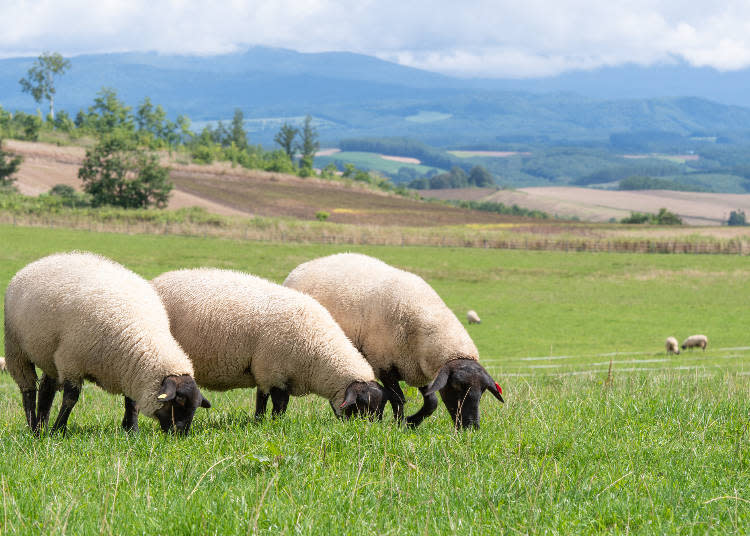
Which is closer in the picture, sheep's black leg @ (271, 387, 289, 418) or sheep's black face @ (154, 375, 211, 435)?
sheep's black face @ (154, 375, 211, 435)

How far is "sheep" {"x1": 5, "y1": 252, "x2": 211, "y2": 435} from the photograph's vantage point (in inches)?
328

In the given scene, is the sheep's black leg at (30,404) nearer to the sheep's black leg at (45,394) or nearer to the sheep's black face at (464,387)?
the sheep's black leg at (45,394)

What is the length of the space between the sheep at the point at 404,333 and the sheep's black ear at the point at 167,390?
2467 mm

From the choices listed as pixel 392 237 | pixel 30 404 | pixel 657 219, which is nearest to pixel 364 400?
pixel 30 404

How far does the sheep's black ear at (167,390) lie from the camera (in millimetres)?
7859

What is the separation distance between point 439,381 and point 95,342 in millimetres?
3600

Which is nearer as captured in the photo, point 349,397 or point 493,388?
point 349,397

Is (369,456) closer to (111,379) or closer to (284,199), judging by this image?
(111,379)

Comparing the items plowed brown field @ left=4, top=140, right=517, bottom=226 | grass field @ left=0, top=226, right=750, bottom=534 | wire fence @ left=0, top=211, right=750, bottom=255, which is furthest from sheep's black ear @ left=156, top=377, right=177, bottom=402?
plowed brown field @ left=4, top=140, right=517, bottom=226

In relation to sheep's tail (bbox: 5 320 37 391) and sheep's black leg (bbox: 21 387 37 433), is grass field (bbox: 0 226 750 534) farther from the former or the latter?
sheep's tail (bbox: 5 320 37 391)

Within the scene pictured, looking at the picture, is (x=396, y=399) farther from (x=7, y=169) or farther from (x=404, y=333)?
(x=7, y=169)

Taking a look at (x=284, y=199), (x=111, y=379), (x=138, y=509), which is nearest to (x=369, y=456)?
(x=138, y=509)

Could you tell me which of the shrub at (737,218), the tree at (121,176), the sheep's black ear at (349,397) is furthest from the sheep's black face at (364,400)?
the shrub at (737,218)

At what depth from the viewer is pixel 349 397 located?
8438mm
